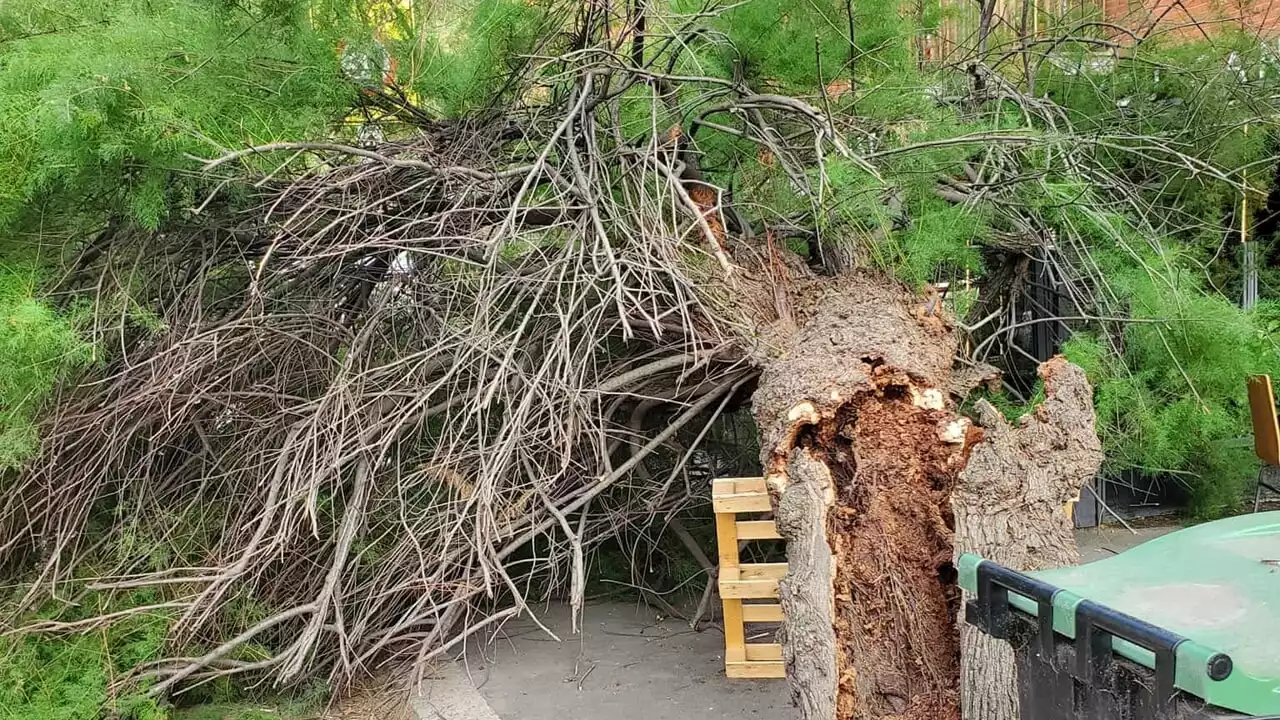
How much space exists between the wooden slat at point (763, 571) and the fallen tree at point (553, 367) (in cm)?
54

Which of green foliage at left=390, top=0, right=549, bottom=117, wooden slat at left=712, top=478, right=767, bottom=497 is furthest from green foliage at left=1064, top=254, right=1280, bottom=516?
green foliage at left=390, top=0, right=549, bottom=117

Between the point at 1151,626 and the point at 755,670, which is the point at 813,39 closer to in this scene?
the point at 755,670

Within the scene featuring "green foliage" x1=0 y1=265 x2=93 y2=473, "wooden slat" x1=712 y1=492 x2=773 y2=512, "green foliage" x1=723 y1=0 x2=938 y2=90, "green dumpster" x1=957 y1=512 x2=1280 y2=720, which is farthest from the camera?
"green foliage" x1=723 y1=0 x2=938 y2=90

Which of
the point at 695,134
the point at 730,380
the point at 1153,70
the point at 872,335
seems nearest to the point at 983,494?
the point at 872,335

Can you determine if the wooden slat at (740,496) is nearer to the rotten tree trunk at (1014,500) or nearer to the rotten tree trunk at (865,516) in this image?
the rotten tree trunk at (865,516)

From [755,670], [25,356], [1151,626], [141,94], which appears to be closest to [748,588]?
[755,670]

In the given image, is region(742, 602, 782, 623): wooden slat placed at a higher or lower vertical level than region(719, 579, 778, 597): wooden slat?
lower

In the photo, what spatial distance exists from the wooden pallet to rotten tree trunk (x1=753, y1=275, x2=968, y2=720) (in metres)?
1.25

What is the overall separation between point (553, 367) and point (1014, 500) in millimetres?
1971

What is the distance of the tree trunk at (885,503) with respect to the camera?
2.88 meters

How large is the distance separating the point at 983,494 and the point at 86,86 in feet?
12.5

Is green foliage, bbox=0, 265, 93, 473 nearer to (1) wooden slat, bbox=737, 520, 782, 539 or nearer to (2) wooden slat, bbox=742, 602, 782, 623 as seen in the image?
(1) wooden slat, bbox=737, 520, 782, 539

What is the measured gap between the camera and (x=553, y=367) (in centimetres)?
388

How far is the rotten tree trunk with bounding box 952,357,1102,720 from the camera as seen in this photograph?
272 centimetres
